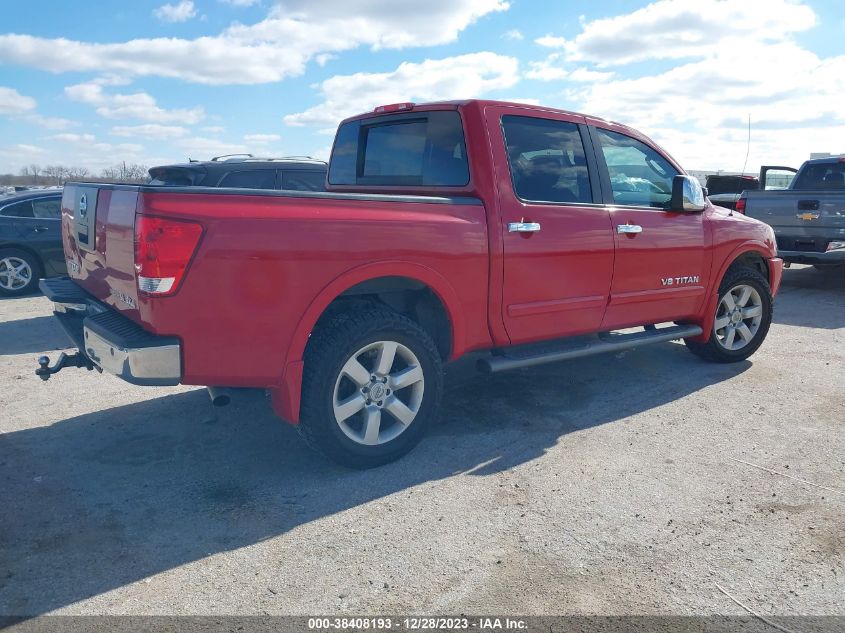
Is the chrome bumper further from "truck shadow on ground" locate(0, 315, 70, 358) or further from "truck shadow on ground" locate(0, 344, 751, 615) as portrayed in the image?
"truck shadow on ground" locate(0, 315, 70, 358)

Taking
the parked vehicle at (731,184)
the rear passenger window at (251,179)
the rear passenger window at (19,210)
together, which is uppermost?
the parked vehicle at (731,184)

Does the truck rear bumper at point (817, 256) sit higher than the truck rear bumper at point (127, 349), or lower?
higher

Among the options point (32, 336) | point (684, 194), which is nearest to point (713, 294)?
point (684, 194)

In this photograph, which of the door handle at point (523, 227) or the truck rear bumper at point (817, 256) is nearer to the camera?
the door handle at point (523, 227)

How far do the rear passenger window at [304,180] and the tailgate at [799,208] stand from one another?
20.9 feet

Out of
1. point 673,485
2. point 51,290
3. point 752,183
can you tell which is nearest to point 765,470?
point 673,485

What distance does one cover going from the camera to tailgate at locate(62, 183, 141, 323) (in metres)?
3.20

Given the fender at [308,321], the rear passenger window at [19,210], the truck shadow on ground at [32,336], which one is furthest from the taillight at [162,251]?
the rear passenger window at [19,210]

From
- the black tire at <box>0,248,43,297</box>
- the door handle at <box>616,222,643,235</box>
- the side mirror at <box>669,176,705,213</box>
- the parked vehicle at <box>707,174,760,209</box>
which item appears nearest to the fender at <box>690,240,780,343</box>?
the side mirror at <box>669,176,705,213</box>

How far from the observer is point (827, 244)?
922cm

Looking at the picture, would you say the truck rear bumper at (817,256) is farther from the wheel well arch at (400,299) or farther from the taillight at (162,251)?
the taillight at (162,251)

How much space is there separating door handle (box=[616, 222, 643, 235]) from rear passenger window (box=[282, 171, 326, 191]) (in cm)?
378

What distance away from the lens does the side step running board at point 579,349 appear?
168 inches

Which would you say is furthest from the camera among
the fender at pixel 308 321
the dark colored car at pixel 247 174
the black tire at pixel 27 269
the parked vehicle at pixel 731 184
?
the parked vehicle at pixel 731 184
